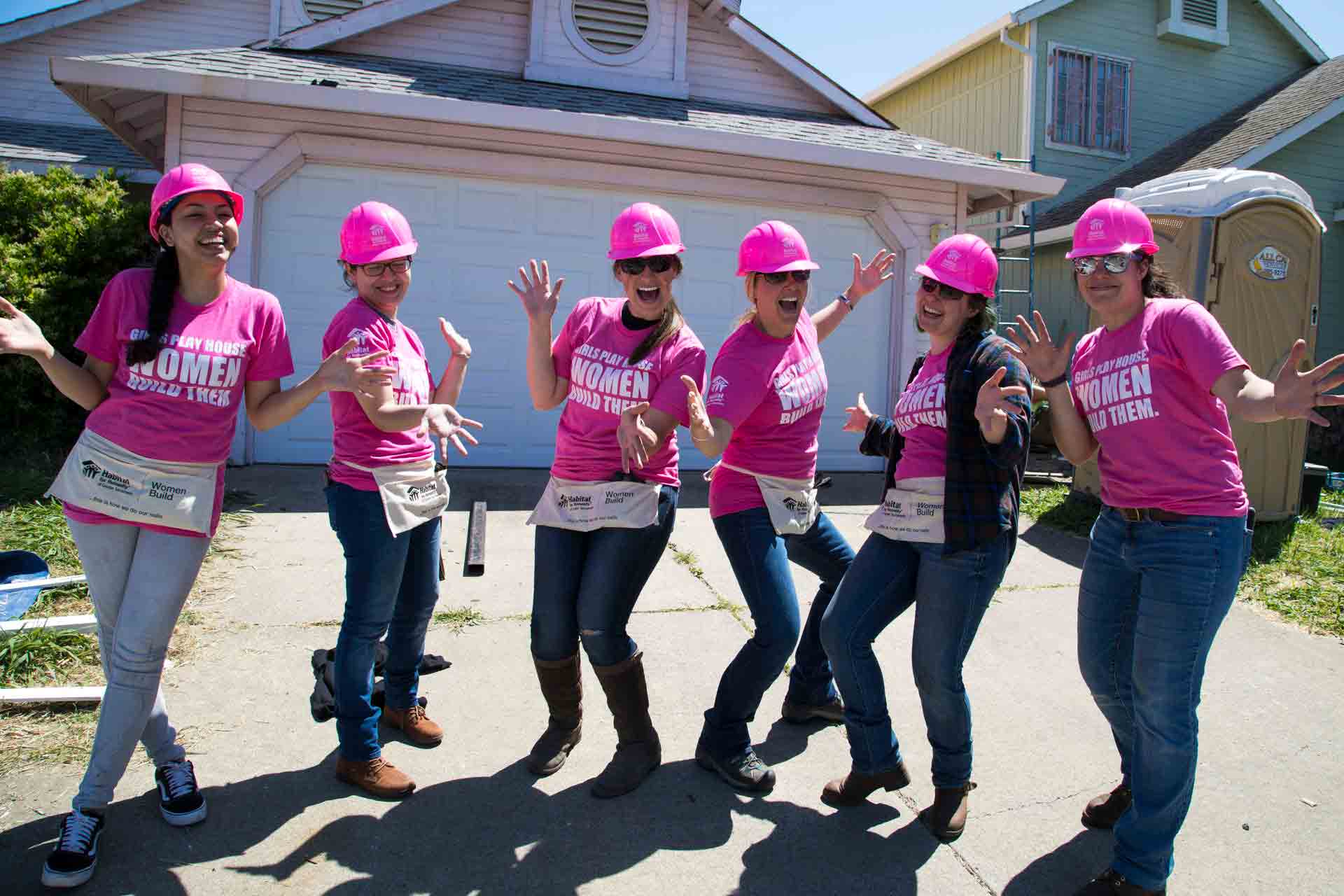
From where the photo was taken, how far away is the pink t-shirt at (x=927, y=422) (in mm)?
2867

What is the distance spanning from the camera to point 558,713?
3.26 metres

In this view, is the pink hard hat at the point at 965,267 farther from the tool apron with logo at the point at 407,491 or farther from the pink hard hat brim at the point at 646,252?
the tool apron with logo at the point at 407,491

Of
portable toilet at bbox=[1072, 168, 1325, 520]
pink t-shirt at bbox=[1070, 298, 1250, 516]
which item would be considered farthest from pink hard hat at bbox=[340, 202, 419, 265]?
portable toilet at bbox=[1072, 168, 1325, 520]

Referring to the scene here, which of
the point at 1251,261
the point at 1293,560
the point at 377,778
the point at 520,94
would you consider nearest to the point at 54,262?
the point at 520,94

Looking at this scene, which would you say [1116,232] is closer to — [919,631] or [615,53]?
[919,631]

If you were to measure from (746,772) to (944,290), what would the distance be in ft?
5.63

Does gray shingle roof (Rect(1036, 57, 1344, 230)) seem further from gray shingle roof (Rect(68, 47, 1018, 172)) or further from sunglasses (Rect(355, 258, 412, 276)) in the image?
sunglasses (Rect(355, 258, 412, 276))

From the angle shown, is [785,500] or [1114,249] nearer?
[1114,249]

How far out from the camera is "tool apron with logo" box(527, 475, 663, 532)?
3000 mm

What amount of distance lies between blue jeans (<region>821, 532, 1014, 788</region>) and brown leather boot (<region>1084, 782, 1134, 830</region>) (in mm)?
460

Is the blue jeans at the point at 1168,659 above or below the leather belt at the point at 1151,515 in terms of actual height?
below

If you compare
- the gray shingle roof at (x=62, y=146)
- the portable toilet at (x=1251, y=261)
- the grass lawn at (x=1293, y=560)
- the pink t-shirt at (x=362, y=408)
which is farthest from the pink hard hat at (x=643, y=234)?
the gray shingle roof at (x=62, y=146)

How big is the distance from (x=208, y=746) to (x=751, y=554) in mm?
2046

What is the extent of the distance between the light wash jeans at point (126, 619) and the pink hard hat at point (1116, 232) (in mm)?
2785
